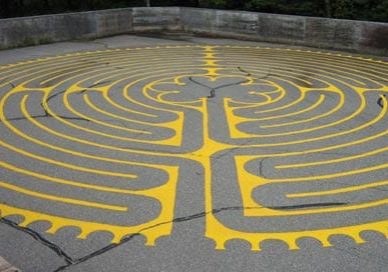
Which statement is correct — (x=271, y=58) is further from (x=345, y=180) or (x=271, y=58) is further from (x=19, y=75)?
(x=345, y=180)

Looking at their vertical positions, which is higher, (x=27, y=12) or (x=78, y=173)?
(x=27, y=12)

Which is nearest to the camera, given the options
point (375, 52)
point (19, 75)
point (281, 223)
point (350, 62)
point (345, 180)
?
point (281, 223)

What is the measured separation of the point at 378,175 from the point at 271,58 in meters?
7.82

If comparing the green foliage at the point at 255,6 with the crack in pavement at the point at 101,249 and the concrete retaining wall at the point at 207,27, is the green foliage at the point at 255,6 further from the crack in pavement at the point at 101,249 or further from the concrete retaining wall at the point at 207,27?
the crack in pavement at the point at 101,249

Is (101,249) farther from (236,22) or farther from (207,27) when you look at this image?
(207,27)

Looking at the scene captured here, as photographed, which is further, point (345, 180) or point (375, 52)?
point (375, 52)

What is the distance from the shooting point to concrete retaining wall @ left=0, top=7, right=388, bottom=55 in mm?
14344

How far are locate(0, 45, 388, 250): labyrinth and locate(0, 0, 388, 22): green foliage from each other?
18.4 ft

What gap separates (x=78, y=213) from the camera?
200 inches

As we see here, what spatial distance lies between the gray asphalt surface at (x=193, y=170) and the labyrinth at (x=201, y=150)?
22 millimetres

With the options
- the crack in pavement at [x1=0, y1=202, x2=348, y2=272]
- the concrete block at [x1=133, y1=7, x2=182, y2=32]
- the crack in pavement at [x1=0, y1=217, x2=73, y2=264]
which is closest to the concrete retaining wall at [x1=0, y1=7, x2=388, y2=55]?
the concrete block at [x1=133, y1=7, x2=182, y2=32]

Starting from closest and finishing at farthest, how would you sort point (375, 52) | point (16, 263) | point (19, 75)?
point (16, 263) → point (19, 75) → point (375, 52)

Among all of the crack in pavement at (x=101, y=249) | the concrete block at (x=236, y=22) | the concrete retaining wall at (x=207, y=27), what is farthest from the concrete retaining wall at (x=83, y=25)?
the crack in pavement at (x=101, y=249)

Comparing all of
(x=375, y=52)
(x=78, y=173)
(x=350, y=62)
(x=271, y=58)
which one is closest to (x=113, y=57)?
(x=271, y=58)
